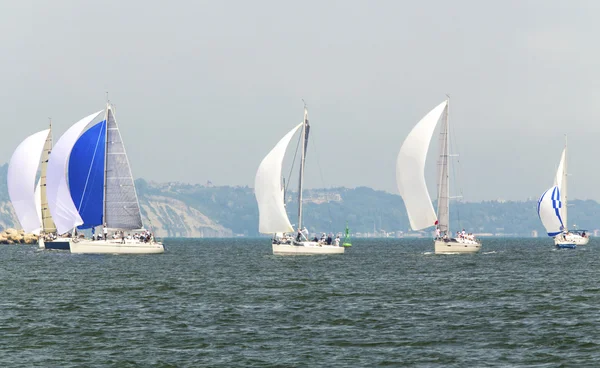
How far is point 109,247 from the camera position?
275 ft

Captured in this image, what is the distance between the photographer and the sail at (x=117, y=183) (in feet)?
275

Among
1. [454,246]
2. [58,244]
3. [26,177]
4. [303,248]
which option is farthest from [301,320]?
[26,177]

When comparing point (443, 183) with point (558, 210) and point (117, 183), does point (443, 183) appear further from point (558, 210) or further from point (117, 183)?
point (558, 210)

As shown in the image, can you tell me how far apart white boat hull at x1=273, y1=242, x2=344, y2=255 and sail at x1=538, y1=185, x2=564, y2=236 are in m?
39.0

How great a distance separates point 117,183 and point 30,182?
88.9ft

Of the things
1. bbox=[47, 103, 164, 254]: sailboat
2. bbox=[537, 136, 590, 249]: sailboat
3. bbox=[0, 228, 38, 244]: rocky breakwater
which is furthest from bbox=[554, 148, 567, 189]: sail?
bbox=[0, 228, 38, 244]: rocky breakwater

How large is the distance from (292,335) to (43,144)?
274 feet

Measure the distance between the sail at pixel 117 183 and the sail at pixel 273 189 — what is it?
1088 cm

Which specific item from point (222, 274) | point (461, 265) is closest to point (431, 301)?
point (222, 274)

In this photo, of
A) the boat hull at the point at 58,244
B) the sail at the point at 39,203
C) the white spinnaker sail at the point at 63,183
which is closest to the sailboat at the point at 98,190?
the white spinnaker sail at the point at 63,183

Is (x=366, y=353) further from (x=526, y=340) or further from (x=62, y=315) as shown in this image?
(x=62, y=315)

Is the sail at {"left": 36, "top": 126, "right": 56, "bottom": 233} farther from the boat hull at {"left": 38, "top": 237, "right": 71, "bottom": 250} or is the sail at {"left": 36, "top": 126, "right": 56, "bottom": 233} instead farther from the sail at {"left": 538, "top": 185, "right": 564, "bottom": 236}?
the sail at {"left": 538, "top": 185, "right": 564, "bottom": 236}

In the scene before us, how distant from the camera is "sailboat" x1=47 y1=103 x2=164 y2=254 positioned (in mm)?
83875

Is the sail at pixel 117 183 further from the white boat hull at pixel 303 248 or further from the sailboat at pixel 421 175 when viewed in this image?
the sailboat at pixel 421 175
